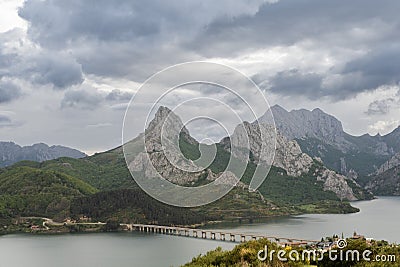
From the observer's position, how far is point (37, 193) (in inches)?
4904

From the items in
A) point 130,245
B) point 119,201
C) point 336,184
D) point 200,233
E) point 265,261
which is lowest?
point 200,233

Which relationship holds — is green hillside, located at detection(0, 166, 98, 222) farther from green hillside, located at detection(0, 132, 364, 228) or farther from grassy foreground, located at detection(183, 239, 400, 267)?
grassy foreground, located at detection(183, 239, 400, 267)

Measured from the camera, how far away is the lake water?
59.1 metres

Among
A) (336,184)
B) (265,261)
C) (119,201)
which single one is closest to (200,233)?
(119,201)

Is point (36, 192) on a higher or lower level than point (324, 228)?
higher

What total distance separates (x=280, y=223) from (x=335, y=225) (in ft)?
43.5

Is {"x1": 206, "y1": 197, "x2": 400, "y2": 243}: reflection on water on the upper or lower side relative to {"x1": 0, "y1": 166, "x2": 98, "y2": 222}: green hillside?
lower

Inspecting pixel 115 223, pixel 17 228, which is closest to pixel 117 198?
pixel 115 223

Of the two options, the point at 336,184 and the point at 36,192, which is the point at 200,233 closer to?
the point at 36,192

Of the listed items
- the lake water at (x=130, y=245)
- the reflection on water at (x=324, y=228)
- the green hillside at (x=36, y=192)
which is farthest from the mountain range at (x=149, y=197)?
the reflection on water at (x=324, y=228)

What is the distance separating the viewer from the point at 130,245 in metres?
73.4

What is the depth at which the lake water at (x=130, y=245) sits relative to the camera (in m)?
59.1

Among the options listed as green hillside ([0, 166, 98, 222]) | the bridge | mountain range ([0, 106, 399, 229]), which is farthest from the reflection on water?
green hillside ([0, 166, 98, 222])

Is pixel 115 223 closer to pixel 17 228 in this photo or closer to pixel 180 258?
pixel 17 228
